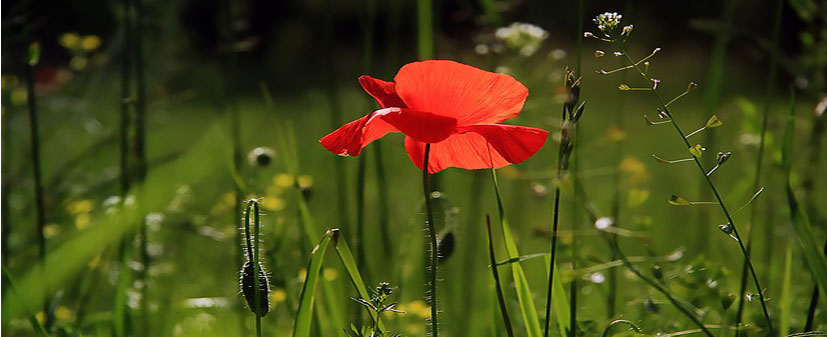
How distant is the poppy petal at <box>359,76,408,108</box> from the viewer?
0.69 metres

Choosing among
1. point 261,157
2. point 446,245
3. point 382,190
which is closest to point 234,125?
point 261,157

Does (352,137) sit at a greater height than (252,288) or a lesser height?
greater

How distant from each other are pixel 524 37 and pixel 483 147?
74 cm

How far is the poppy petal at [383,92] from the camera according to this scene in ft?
2.27

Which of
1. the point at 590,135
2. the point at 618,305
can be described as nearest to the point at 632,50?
the point at 590,135

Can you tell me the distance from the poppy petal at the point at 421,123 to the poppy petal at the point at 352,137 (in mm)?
15

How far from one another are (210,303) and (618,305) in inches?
23.4

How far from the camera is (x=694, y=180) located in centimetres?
313

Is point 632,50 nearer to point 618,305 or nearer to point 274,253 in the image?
point 618,305

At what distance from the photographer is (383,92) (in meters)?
0.70

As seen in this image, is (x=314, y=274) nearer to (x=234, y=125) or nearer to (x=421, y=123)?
(x=421, y=123)

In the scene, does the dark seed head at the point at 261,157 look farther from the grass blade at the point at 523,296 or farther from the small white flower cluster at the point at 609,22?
the small white flower cluster at the point at 609,22

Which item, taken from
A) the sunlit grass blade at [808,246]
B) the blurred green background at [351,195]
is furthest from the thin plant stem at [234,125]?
the sunlit grass blade at [808,246]

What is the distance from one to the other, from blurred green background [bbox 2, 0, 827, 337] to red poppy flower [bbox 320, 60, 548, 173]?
0.08 meters
